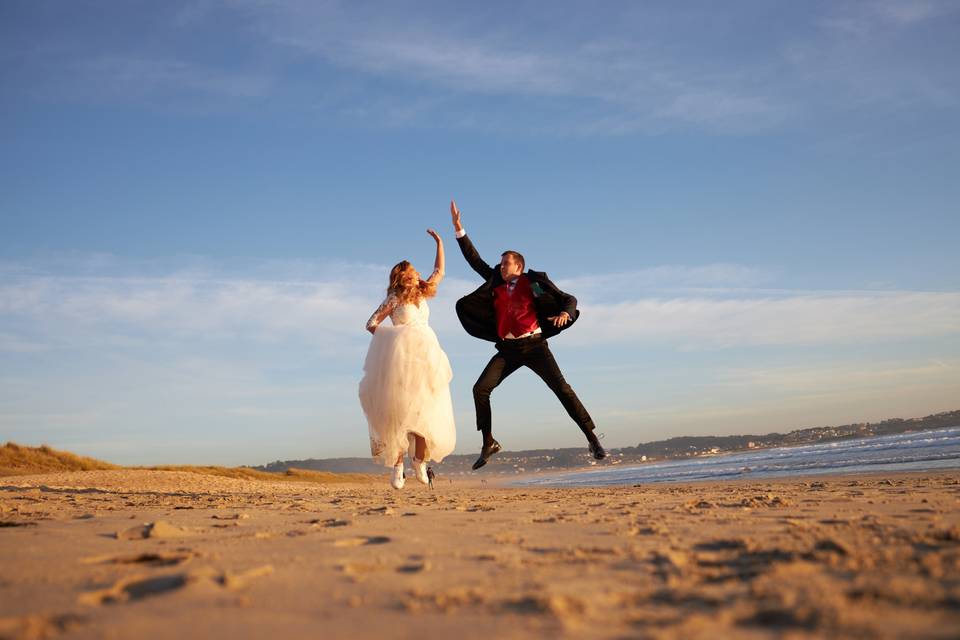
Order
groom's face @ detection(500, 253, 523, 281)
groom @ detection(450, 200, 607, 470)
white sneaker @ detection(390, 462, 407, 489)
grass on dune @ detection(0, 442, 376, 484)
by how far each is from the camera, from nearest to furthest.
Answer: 1. white sneaker @ detection(390, 462, 407, 489)
2. groom @ detection(450, 200, 607, 470)
3. groom's face @ detection(500, 253, 523, 281)
4. grass on dune @ detection(0, 442, 376, 484)

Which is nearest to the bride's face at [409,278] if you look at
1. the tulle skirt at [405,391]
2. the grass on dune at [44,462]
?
the tulle skirt at [405,391]

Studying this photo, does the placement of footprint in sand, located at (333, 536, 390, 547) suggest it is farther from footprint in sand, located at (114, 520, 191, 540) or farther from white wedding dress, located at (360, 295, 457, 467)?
white wedding dress, located at (360, 295, 457, 467)

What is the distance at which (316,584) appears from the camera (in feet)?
8.07

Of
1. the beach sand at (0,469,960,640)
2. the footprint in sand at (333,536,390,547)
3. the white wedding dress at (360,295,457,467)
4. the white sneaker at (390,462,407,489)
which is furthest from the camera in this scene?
the white sneaker at (390,462,407,489)

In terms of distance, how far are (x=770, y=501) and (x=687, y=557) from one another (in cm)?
295

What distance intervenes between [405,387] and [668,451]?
126 feet

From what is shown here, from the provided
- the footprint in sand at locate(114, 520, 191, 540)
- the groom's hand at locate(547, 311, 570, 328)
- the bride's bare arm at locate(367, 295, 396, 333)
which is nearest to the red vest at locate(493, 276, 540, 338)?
the groom's hand at locate(547, 311, 570, 328)

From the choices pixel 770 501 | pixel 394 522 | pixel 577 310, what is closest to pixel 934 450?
pixel 577 310

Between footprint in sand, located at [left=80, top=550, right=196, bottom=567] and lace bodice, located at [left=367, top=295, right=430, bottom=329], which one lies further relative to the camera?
lace bodice, located at [left=367, top=295, right=430, bottom=329]

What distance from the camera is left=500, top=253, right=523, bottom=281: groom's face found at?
8758 mm

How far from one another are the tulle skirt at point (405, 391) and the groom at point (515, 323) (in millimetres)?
492

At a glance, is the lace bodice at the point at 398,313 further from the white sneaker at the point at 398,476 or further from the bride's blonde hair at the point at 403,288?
the white sneaker at the point at 398,476

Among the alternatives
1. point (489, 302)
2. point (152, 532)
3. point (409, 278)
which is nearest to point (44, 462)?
point (409, 278)

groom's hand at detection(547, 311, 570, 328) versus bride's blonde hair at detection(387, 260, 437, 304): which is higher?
bride's blonde hair at detection(387, 260, 437, 304)
